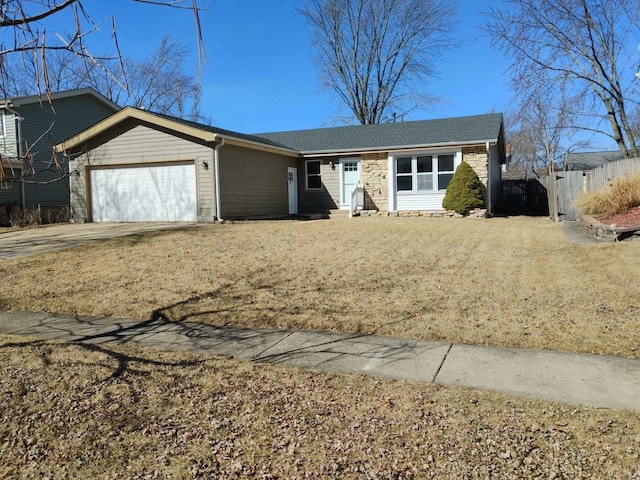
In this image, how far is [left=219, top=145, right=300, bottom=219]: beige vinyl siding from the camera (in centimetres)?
1603

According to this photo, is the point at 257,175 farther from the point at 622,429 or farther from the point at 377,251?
the point at 622,429

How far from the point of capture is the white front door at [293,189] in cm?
2067

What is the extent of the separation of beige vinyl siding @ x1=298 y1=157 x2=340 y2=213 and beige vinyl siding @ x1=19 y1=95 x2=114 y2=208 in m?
9.57

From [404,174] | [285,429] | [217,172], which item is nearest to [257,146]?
[217,172]

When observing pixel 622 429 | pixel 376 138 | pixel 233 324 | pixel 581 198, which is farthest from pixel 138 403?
pixel 376 138

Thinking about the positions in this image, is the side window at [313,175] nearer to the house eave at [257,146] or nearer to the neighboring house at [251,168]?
the neighboring house at [251,168]

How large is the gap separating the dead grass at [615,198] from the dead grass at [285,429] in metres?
10.1

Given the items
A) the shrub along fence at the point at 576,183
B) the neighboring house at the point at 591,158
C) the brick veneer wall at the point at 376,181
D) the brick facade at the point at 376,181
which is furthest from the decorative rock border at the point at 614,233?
the neighboring house at the point at 591,158

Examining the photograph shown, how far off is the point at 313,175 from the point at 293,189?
110 centimetres

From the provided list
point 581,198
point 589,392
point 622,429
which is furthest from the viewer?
point 581,198

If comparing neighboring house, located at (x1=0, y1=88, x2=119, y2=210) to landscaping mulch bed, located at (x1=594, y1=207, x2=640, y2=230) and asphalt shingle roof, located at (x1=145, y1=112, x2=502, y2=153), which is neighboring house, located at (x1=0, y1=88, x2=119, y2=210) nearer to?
asphalt shingle roof, located at (x1=145, y1=112, x2=502, y2=153)

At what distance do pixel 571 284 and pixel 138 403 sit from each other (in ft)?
18.9

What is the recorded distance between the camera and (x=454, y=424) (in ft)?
10.5

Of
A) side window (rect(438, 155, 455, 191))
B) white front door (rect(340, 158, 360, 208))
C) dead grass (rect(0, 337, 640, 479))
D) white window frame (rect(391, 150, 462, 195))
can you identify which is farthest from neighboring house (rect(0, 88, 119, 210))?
dead grass (rect(0, 337, 640, 479))
